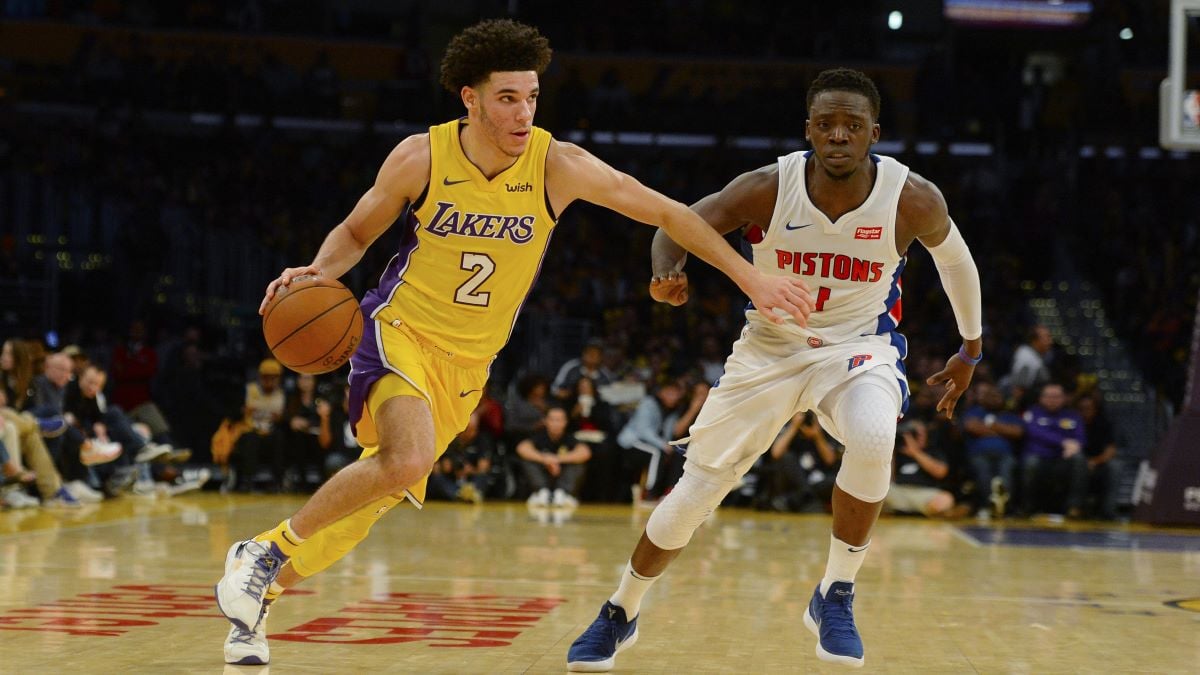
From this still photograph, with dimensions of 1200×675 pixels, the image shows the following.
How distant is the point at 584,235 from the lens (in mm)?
21922

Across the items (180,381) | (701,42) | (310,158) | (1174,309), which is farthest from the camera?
(701,42)

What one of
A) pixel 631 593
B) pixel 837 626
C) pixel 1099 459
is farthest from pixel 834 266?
pixel 1099 459

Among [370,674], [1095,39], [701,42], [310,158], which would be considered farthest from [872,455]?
[1095,39]

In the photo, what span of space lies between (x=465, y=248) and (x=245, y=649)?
1541mm

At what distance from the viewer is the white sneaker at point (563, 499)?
13.9 metres

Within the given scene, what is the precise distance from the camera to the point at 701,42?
25766mm

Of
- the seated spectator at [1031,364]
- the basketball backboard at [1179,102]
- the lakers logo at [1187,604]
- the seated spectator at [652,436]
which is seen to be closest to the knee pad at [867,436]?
the lakers logo at [1187,604]

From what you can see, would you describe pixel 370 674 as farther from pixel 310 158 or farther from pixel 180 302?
pixel 310 158

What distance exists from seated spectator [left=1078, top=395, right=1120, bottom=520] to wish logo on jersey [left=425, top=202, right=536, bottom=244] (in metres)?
10.5

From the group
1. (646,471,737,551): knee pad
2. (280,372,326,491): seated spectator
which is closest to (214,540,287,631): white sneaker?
(646,471,737,551): knee pad

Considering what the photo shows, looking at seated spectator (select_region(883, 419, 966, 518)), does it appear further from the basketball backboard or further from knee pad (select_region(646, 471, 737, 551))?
knee pad (select_region(646, 471, 737, 551))

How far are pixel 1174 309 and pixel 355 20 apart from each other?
15259mm

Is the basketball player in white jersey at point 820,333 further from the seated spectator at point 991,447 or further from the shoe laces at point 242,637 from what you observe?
the seated spectator at point 991,447

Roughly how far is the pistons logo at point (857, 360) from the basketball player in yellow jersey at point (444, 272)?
0.42m
